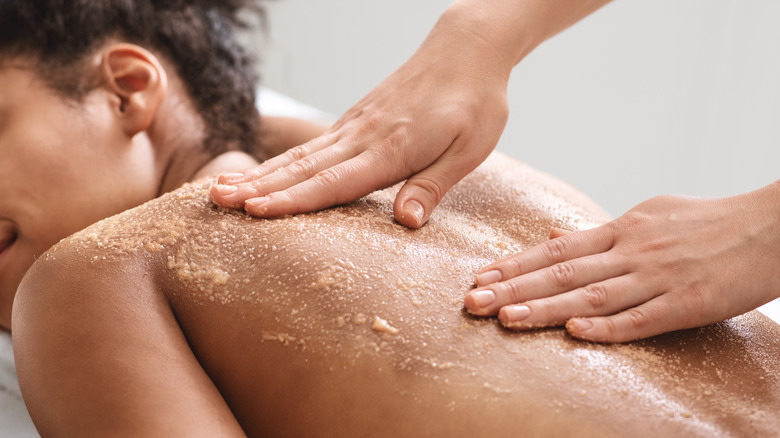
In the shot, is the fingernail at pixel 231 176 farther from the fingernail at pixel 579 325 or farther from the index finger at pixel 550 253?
the fingernail at pixel 579 325

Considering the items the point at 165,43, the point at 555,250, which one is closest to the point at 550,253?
the point at 555,250

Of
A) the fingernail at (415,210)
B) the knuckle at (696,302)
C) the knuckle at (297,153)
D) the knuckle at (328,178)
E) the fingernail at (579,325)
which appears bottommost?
the knuckle at (297,153)

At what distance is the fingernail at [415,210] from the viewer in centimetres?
95

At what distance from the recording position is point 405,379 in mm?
733

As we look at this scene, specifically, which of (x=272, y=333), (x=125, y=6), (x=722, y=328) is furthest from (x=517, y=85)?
(x=272, y=333)

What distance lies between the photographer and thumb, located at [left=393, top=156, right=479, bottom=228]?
95 centimetres

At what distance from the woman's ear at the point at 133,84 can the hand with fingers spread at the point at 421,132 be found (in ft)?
1.31

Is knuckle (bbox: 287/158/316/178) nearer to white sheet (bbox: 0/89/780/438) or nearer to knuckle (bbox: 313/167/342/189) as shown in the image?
knuckle (bbox: 313/167/342/189)

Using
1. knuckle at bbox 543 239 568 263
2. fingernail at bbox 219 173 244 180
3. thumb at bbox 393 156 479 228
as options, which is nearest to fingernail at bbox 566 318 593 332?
knuckle at bbox 543 239 568 263

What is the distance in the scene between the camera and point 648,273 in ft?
2.78

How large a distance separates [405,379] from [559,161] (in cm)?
230

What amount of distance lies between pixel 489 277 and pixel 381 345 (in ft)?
0.55

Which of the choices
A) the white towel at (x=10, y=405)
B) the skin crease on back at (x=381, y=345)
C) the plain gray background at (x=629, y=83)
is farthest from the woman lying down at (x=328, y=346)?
the plain gray background at (x=629, y=83)

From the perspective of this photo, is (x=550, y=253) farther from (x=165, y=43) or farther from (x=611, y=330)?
(x=165, y=43)
